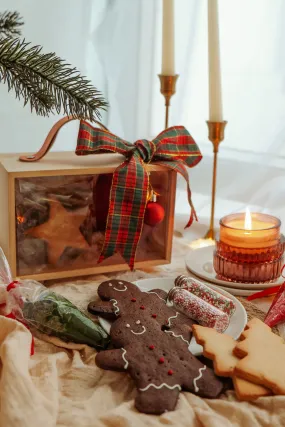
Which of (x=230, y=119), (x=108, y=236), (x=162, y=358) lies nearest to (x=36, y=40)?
(x=230, y=119)

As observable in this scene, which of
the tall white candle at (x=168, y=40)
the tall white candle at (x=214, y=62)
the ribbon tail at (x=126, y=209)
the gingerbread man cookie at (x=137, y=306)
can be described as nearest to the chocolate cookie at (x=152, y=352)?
the gingerbread man cookie at (x=137, y=306)

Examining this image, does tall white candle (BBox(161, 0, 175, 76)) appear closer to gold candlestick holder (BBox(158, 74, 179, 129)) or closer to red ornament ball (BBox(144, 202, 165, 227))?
gold candlestick holder (BBox(158, 74, 179, 129))

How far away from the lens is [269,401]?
2.49ft

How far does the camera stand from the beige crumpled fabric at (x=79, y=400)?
71cm

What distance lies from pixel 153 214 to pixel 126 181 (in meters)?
0.09

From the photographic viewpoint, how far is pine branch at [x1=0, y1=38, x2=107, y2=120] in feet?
2.77

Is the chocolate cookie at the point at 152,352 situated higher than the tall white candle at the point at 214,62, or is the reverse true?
the tall white candle at the point at 214,62

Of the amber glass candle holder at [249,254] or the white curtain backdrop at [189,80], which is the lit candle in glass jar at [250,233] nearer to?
the amber glass candle holder at [249,254]

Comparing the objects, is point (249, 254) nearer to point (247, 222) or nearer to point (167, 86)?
point (247, 222)

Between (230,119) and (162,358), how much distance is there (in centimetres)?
94

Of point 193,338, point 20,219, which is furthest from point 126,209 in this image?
point 193,338

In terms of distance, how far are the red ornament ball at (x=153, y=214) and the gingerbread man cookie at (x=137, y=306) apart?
157 millimetres

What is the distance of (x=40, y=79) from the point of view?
34.6 inches

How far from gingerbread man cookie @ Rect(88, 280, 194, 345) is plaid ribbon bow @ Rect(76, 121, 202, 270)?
0.12m
